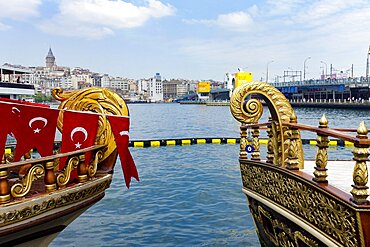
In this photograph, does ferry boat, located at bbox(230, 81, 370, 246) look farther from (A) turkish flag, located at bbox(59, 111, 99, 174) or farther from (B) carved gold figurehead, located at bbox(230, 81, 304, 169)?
(A) turkish flag, located at bbox(59, 111, 99, 174)

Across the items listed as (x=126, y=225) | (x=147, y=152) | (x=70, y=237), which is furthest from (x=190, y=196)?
(x=147, y=152)

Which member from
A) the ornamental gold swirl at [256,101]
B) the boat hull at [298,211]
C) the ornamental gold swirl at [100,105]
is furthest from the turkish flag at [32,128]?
the boat hull at [298,211]

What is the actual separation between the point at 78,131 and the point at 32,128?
29.0 inches

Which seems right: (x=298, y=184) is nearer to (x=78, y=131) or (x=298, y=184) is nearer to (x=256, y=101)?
(x=256, y=101)

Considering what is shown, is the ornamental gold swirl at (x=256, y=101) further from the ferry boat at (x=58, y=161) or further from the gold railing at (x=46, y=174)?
the gold railing at (x=46, y=174)

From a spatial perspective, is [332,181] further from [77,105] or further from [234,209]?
[234,209]

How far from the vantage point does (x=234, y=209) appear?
10031 mm

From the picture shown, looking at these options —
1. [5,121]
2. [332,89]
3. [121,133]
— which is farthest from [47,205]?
[332,89]

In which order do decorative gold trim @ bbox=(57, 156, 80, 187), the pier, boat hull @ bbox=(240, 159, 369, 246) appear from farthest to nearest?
the pier
decorative gold trim @ bbox=(57, 156, 80, 187)
boat hull @ bbox=(240, 159, 369, 246)

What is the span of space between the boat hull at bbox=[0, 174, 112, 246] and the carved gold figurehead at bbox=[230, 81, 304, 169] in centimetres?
250

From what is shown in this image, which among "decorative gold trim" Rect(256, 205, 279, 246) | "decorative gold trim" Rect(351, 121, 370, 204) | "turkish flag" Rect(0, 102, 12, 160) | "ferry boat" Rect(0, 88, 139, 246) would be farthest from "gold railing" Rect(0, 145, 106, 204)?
"decorative gold trim" Rect(351, 121, 370, 204)

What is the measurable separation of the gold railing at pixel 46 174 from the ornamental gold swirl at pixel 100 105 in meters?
0.14

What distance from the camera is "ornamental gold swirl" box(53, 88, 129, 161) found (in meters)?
5.13

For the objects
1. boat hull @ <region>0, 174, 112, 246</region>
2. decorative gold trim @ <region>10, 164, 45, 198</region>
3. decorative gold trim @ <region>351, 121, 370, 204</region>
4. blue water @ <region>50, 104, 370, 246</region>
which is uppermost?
decorative gold trim @ <region>351, 121, 370, 204</region>
